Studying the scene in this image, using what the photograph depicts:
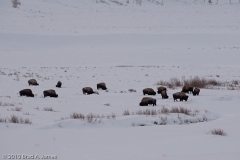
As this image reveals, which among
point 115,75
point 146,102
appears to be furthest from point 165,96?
point 115,75

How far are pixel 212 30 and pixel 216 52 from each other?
18.3 meters

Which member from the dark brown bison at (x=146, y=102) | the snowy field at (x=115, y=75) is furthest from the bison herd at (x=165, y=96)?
the snowy field at (x=115, y=75)

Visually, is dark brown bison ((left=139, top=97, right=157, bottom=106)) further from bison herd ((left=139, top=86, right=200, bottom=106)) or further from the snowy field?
the snowy field

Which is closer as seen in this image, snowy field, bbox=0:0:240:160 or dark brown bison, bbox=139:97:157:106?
snowy field, bbox=0:0:240:160

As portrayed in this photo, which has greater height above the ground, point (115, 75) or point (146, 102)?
point (146, 102)

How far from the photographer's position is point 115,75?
2767 cm

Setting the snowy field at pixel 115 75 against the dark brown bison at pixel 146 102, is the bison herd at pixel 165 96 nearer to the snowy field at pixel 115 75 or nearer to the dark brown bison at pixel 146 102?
the dark brown bison at pixel 146 102

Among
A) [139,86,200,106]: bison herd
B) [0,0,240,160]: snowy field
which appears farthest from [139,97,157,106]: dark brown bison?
[0,0,240,160]: snowy field

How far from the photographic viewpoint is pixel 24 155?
5770 millimetres

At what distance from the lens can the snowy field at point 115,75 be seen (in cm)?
674

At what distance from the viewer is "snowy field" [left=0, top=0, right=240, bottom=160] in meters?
6.74

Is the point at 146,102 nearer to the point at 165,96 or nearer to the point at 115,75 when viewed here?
the point at 165,96

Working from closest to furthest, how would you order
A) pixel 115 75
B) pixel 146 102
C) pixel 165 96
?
pixel 146 102 < pixel 165 96 < pixel 115 75

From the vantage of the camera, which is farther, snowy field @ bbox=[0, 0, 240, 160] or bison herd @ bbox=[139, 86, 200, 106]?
bison herd @ bbox=[139, 86, 200, 106]
